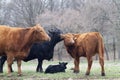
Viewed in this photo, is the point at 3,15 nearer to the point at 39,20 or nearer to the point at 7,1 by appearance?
the point at 7,1

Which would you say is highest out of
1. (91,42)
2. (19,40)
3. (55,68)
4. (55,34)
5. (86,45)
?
(55,34)

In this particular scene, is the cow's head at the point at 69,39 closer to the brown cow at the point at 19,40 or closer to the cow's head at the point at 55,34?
the cow's head at the point at 55,34

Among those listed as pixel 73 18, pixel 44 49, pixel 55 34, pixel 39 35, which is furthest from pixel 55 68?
pixel 73 18

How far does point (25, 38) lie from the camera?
16.3 metres

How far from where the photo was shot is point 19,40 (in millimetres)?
16250

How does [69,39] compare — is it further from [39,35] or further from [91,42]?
[39,35]

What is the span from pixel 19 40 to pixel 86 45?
2.98m

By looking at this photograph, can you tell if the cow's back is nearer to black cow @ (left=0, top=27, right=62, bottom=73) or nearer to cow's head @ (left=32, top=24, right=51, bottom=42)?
cow's head @ (left=32, top=24, right=51, bottom=42)

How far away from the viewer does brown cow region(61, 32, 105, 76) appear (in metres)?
16.0

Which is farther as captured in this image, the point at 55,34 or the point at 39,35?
the point at 55,34

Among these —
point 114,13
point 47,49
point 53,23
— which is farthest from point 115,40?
point 47,49

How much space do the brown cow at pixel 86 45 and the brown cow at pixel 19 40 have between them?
65.3 inches

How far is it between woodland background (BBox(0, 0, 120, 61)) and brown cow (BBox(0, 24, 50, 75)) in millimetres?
36568

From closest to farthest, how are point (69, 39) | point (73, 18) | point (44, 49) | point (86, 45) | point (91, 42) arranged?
1. point (91, 42)
2. point (86, 45)
3. point (69, 39)
4. point (44, 49)
5. point (73, 18)
